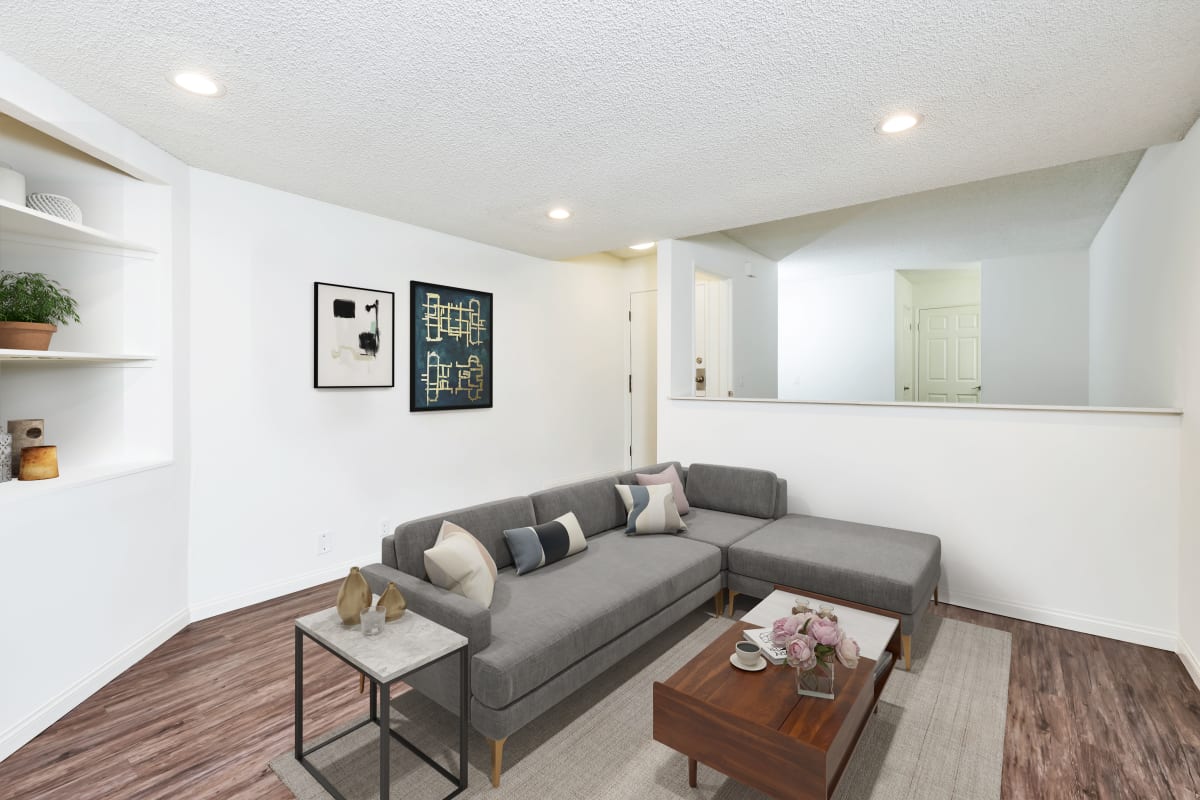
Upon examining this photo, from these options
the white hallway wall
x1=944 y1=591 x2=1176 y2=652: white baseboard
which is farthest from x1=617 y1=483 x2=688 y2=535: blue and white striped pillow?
x1=944 y1=591 x2=1176 y2=652: white baseboard

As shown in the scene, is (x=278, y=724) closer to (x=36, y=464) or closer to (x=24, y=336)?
(x=36, y=464)

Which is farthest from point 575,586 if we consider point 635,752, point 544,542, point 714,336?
point 714,336

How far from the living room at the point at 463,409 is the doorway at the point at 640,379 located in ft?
5.38

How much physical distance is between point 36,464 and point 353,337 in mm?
1643

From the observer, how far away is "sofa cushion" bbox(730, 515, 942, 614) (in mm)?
2541

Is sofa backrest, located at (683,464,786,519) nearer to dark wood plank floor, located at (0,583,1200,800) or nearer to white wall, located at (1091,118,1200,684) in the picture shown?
dark wood plank floor, located at (0,583,1200,800)

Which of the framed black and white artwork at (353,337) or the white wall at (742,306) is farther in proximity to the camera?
the white wall at (742,306)

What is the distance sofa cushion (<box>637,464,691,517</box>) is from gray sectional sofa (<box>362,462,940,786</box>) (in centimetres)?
7

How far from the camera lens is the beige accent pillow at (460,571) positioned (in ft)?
6.91

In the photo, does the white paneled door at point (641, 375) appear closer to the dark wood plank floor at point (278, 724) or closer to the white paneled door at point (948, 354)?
the dark wood plank floor at point (278, 724)

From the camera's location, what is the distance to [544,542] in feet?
8.72

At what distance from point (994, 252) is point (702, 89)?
538 cm

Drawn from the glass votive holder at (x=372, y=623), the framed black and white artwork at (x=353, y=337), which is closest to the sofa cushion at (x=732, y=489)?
the framed black and white artwork at (x=353, y=337)

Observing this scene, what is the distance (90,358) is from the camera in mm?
2361
